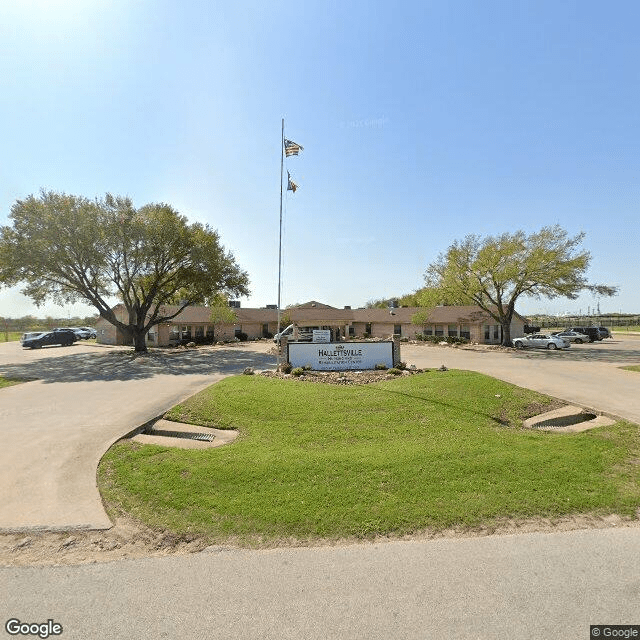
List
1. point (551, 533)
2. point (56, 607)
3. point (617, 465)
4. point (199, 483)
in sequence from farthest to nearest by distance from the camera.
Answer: point (617, 465)
point (199, 483)
point (551, 533)
point (56, 607)

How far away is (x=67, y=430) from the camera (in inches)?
350

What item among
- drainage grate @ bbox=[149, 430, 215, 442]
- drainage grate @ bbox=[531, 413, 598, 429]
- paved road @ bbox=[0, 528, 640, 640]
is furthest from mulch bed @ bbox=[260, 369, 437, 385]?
paved road @ bbox=[0, 528, 640, 640]

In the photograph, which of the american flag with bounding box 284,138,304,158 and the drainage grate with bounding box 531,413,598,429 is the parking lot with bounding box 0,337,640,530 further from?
the american flag with bounding box 284,138,304,158

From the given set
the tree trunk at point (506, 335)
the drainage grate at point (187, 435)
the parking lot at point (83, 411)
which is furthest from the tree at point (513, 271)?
the drainage grate at point (187, 435)

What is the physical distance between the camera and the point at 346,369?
1730 cm

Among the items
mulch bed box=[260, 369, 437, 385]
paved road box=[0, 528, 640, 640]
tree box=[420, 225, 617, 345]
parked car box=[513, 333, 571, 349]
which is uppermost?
tree box=[420, 225, 617, 345]

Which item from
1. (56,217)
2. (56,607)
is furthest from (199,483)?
(56,217)

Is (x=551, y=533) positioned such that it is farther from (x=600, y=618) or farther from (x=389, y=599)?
(x=389, y=599)

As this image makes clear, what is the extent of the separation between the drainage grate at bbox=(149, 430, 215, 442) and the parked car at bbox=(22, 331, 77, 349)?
3841 centimetres

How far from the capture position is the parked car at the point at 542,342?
114 feet

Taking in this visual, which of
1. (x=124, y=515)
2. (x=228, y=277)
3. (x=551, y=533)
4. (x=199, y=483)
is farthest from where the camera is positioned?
(x=228, y=277)

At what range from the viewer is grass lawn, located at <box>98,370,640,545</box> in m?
4.81

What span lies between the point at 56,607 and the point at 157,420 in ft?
21.3

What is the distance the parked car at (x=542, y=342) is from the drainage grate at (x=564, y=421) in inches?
1150
